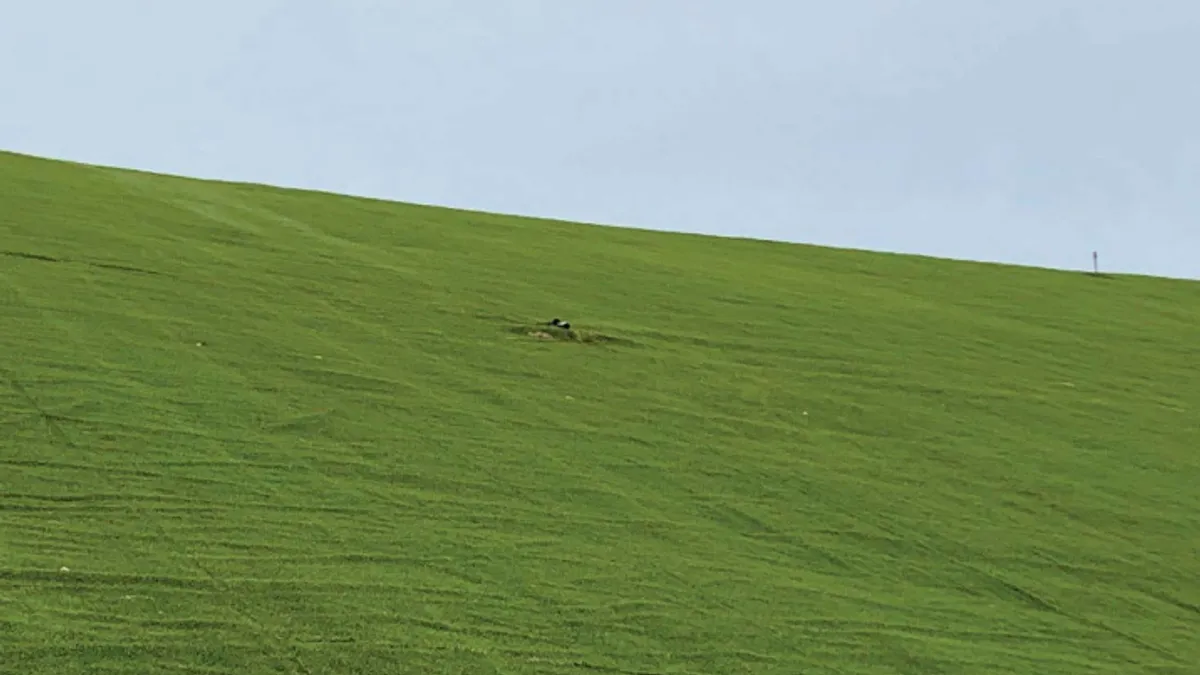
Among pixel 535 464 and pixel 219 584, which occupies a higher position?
pixel 535 464

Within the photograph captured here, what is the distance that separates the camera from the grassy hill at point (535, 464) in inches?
133

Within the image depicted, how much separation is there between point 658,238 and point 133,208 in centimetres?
323

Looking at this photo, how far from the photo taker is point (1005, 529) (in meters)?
4.64

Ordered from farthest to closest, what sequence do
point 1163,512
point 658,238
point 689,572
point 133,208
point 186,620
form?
point 658,238 → point 133,208 → point 1163,512 → point 689,572 → point 186,620

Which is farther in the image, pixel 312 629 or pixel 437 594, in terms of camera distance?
pixel 437 594

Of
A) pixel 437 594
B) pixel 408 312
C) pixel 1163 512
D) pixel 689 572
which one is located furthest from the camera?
pixel 408 312

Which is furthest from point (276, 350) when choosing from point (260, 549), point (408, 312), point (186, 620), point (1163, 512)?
point (1163, 512)

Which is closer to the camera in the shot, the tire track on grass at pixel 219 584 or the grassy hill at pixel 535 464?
the tire track on grass at pixel 219 584

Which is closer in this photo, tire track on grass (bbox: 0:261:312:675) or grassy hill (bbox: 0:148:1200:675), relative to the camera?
tire track on grass (bbox: 0:261:312:675)

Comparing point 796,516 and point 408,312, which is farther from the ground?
point 408,312

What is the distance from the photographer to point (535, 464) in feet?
14.9

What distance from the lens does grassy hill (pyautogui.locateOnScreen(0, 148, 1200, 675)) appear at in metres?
3.37

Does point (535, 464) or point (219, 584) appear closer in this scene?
point (219, 584)

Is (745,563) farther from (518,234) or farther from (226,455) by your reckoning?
(518,234)
